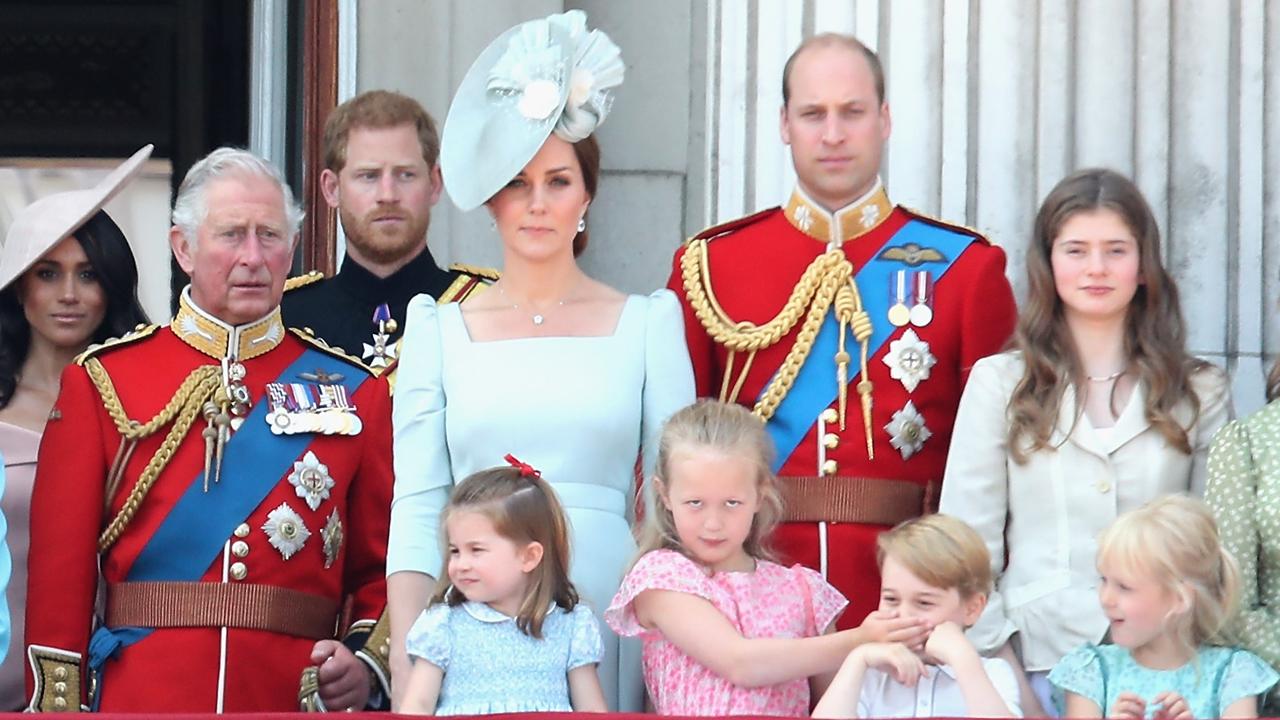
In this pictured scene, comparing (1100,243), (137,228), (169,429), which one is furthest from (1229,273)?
(137,228)

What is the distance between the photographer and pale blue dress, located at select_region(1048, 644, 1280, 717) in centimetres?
421

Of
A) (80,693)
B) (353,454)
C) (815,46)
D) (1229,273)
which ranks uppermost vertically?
(815,46)

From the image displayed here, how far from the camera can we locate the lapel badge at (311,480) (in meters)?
4.91

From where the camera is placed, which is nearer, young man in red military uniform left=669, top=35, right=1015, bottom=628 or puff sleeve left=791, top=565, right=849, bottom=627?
puff sleeve left=791, top=565, right=849, bottom=627

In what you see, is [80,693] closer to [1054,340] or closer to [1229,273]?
[1054,340]

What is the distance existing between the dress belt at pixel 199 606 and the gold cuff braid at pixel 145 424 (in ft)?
0.35

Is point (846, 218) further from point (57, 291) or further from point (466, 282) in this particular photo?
point (57, 291)

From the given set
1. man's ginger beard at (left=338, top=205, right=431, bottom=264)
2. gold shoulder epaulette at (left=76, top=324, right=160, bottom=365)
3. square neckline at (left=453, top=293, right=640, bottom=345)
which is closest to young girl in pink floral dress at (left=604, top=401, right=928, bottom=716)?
square neckline at (left=453, top=293, right=640, bottom=345)

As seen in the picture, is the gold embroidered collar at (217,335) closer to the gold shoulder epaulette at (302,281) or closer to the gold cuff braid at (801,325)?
the gold shoulder epaulette at (302,281)

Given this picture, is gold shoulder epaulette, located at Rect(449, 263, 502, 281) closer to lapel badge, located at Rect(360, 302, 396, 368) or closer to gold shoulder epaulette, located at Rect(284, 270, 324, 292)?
lapel badge, located at Rect(360, 302, 396, 368)

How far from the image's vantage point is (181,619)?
480 cm

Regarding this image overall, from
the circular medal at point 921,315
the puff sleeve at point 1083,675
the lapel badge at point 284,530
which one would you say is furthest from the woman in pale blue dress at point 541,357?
the puff sleeve at point 1083,675

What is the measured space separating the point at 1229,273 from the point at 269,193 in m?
1.97

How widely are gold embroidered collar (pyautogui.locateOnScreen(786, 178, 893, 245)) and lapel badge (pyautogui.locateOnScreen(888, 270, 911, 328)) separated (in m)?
0.11
